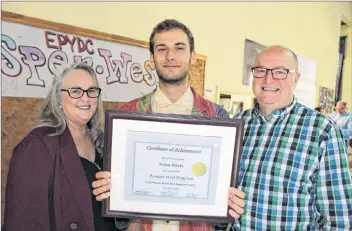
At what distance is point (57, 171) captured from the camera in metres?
1.36

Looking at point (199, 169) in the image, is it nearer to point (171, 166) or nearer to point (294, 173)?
point (171, 166)

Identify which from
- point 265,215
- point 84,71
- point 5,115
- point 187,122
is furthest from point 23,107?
point 265,215

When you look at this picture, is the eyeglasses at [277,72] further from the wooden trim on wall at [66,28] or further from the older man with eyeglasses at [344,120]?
the older man with eyeglasses at [344,120]

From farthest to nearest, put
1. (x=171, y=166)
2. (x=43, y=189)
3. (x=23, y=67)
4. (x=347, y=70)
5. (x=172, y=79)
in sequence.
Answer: (x=347, y=70) < (x=23, y=67) < (x=172, y=79) < (x=43, y=189) < (x=171, y=166)

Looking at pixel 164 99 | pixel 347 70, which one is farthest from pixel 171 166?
pixel 347 70

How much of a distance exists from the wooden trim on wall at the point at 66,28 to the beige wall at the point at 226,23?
0.06 meters

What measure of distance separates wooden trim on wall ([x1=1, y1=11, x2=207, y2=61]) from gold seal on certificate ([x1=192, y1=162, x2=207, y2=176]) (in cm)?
181

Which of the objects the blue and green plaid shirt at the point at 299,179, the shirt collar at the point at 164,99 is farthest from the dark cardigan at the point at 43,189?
the blue and green plaid shirt at the point at 299,179

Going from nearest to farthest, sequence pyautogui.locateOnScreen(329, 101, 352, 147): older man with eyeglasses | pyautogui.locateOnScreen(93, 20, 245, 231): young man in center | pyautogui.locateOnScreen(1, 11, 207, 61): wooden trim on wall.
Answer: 1. pyautogui.locateOnScreen(93, 20, 245, 231): young man in center
2. pyautogui.locateOnScreen(1, 11, 207, 61): wooden trim on wall
3. pyautogui.locateOnScreen(329, 101, 352, 147): older man with eyeglasses

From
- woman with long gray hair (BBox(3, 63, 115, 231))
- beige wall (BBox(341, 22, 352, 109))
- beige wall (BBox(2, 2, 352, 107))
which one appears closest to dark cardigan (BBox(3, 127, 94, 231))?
woman with long gray hair (BBox(3, 63, 115, 231))

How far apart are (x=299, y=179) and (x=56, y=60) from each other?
204 cm

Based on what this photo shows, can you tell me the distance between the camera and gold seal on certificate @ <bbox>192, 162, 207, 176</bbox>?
3.95ft

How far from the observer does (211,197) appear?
1.21m

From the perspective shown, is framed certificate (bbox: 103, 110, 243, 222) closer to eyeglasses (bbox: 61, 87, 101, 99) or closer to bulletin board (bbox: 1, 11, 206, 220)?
eyeglasses (bbox: 61, 87, 101, 99)
